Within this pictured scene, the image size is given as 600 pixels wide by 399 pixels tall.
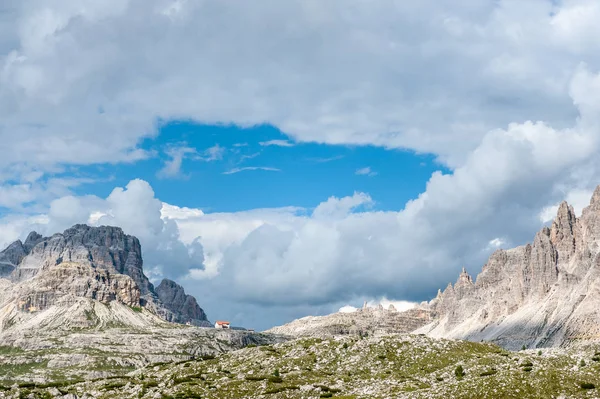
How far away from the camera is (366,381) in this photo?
339 feet

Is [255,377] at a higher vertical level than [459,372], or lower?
higher

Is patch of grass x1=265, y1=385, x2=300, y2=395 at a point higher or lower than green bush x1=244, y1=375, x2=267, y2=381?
lower

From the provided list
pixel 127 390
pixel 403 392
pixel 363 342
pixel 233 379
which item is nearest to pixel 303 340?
pixel 363 342

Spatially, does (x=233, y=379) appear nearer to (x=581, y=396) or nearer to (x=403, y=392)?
(x=403, y=392)

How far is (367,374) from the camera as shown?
361 ft

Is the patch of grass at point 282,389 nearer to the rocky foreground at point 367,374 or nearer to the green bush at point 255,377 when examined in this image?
the rocky foreground at point 367,374

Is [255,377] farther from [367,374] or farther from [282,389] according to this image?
[367,374]

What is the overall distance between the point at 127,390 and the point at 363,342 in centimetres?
3831

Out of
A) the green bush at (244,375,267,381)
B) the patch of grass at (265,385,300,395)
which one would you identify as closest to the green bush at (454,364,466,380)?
the patch of grass at (265,385,300,395)

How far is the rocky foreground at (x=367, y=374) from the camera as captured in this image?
86.2 m

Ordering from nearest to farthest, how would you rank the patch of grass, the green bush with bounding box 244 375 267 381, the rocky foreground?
the rocky foreground
the patch of grass
the green bush with bounding box 244 375 267 381

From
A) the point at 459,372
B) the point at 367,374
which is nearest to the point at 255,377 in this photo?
the point at 367,374

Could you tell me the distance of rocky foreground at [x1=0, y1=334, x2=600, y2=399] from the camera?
86.2m

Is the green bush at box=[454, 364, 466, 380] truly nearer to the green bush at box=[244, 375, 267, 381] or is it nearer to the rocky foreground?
the rocky foreground
